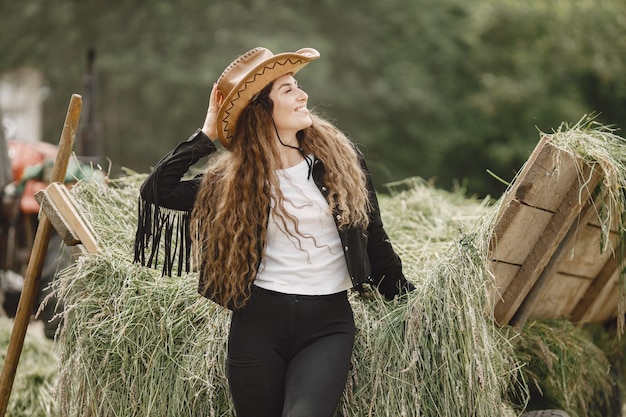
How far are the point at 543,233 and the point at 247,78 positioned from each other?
1211 millimetres

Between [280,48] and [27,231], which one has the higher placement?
[280,48]

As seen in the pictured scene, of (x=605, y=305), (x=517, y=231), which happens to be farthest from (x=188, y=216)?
(x=605, y=305)

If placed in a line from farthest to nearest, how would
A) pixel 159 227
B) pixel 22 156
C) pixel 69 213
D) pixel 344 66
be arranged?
pixel 344 66 → pixel 22 156 → pixel 69 213 → pixel 159 227

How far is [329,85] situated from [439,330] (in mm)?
14174

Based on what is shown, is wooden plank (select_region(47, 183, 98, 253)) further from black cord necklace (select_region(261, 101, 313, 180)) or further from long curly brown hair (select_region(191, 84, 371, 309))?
black cord necklace (select_region(261, 101, 313, 180))

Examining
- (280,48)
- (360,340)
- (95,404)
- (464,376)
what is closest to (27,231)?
(95,404)

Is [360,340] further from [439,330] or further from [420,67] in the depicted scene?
[420,67]

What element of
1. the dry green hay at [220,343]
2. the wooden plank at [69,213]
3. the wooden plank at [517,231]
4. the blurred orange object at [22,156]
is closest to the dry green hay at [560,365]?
the dry green hay at [220,343]

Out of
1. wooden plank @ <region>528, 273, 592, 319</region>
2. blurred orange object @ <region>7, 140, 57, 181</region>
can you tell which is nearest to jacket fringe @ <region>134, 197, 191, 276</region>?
wooden plank @ <region>528, 273, 592, 319</region>

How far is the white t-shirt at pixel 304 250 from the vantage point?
2639 millimetres

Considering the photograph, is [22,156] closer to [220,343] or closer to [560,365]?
[220,343]

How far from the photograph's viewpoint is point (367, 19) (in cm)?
1773

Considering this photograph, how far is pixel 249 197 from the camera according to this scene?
2.71 m

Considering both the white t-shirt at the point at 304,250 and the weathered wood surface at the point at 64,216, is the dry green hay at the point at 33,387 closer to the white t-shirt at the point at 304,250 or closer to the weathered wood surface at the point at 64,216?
the weathered wood surface at the point at 64,216
